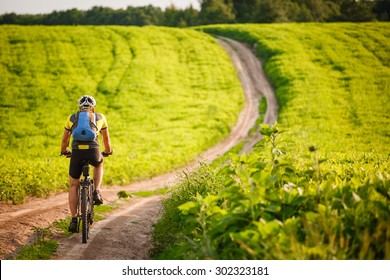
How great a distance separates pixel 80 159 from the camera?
8.15 meters

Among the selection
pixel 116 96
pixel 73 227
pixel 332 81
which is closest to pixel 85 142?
pixel 73 227

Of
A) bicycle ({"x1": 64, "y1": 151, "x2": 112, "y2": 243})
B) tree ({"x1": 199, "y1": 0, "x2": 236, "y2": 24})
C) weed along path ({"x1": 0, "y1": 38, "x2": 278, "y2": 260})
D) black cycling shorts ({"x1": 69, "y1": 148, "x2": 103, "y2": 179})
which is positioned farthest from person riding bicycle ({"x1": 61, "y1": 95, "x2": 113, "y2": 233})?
tree ({"x1": 199, "y1": 0, "x2": 236, "y2": 24})

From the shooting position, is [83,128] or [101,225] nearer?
[83,128]

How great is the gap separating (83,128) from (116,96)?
28.1 metres

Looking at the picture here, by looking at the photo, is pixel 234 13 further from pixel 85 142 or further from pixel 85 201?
pixel 85 201

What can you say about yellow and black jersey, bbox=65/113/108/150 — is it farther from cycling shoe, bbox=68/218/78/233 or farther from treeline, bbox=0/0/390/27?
treeline, bbox=0/0/390/27

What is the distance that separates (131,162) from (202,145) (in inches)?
283

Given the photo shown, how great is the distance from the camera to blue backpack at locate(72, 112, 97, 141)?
308 inches

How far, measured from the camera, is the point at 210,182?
29.2 feet

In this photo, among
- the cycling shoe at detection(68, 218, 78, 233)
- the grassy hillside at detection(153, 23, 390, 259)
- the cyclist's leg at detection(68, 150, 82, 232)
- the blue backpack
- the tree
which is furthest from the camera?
the tree

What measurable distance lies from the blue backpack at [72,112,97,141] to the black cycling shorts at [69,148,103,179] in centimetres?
33

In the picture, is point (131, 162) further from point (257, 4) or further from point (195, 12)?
point (195, 12)
